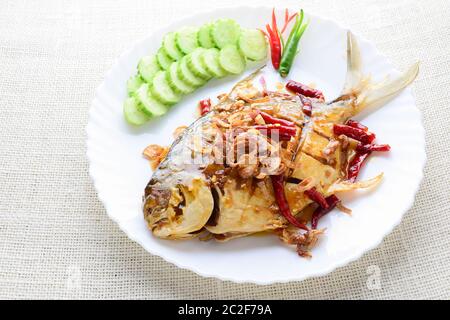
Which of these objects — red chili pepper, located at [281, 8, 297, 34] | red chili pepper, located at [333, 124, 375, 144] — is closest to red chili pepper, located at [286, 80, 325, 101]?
red chili pepper, located at [333, 124, 375, 144]

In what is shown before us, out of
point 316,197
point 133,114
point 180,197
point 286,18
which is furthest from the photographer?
point 286,18

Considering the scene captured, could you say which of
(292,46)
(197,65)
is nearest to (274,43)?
(292,46)

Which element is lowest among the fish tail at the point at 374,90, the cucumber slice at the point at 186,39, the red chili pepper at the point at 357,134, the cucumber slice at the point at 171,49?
the cucumber slice at the point at 171,49

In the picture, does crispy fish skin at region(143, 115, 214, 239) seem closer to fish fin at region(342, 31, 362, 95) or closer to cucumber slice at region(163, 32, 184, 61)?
cucumber slice at region(163, 32, 184, 61)

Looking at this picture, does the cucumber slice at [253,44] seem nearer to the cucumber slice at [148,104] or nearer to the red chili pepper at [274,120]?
the cucumber slice at [148,104]

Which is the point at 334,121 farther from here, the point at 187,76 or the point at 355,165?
the point at 187,76

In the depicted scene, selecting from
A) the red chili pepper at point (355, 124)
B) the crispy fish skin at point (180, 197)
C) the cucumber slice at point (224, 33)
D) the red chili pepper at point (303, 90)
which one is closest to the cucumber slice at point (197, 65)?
the cucumber slice at point (224, 33)
